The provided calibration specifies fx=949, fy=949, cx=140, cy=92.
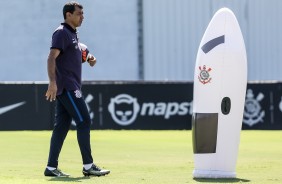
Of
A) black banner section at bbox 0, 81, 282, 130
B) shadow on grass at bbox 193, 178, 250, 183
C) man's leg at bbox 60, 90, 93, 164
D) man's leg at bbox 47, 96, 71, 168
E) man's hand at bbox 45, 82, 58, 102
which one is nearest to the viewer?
shadow on grass at bbox 193, 178, 250, 183

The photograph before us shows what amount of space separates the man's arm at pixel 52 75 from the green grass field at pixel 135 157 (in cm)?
81

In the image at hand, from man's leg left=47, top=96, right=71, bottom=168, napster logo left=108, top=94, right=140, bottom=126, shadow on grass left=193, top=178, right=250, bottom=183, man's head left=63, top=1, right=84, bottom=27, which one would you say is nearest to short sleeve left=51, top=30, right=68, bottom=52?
man's head left=63, top=1, right=84, bottom=27

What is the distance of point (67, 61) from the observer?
9.45 m

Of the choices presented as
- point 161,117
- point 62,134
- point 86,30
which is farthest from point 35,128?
point 86,30

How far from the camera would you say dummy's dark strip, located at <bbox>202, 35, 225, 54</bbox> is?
9.14 meters

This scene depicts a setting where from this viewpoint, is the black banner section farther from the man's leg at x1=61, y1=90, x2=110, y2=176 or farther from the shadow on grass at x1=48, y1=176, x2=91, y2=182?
the shadow on grass at x1=48, y1=176, x2=91, y2=182

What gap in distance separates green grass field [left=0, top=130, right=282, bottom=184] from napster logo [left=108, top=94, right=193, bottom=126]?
3.17 feet

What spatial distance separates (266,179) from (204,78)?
1.14m

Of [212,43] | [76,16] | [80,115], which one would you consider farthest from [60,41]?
[212,43]

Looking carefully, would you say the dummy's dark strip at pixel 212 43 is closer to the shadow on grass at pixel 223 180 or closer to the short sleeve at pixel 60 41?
the shadow on grass at pixel 223 180

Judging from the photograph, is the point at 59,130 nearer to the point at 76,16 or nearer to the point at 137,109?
the point at 76,16

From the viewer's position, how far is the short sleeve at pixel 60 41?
30.7 ft

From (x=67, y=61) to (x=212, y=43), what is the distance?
146 centimetres

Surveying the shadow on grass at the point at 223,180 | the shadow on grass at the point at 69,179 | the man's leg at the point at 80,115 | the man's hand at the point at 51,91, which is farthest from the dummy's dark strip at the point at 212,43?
the shadow on grass at the point at 69,179
